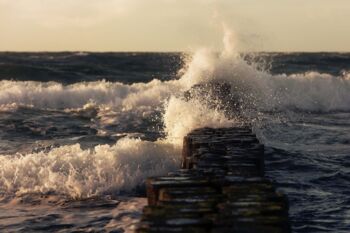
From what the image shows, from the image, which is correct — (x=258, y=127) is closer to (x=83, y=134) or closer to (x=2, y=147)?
(x=83, y=134)

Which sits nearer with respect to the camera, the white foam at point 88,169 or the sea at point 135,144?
the sea at point 135,144

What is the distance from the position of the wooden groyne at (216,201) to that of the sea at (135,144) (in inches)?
67.5

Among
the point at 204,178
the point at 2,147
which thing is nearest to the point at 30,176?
the point at 2,147

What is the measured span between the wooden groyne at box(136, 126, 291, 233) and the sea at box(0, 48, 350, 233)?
172cm

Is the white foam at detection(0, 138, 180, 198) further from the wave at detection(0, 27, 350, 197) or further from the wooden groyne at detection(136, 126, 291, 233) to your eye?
the wooden groyne at detection(136, 126, 291, 233)

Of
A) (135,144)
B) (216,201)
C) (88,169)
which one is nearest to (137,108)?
(135,144)

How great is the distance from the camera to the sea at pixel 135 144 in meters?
7.70

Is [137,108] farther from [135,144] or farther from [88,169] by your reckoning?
[88,169]

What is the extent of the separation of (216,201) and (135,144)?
621 cm

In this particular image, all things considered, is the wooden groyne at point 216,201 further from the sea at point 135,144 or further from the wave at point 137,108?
the wave at point 137,108

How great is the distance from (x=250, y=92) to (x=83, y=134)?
5741 millimetres

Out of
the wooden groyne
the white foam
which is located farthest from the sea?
the wooden groyne

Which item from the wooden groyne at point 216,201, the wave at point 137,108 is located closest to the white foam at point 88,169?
the wave at point 137,108

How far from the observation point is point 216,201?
171 inches
